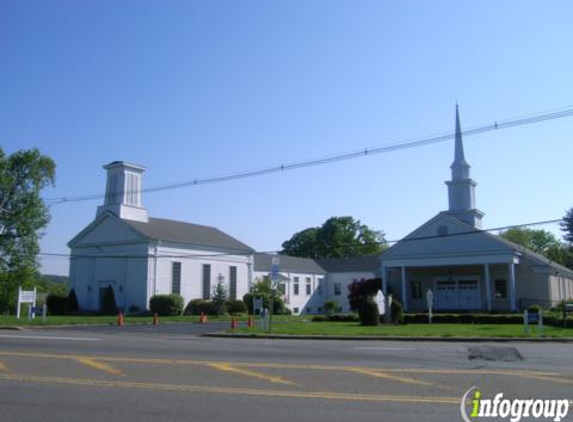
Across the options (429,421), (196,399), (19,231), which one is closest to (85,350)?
(196,399)

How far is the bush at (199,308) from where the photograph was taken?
1897 inches

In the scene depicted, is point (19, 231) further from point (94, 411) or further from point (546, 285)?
point (94, 411)

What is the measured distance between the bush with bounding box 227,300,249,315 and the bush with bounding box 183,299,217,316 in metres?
2.00

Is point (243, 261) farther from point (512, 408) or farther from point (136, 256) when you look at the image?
point (512, 408)

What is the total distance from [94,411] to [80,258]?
4610cm

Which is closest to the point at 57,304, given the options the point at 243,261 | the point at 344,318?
the point at 243,261

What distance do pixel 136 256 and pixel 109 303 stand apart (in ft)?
14.5

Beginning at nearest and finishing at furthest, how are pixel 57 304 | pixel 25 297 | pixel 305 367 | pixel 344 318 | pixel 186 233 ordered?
pixel 305 367 → pixel 344 318 → pixel 25 297 → pixel 57 304 → pixel 186 233

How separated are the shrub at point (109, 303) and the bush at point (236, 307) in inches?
360

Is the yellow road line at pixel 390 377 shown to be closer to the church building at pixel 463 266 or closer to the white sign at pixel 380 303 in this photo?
the white sign at pixel 380 303

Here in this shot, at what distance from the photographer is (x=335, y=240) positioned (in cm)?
9656

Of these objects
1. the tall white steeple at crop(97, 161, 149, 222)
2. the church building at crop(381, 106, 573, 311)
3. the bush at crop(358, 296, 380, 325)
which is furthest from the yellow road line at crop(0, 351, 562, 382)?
the tall white steeple at crop(97, 161, 149, 222)

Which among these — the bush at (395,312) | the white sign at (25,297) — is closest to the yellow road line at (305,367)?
the bush at (395,312)

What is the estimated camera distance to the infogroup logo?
316 inches
